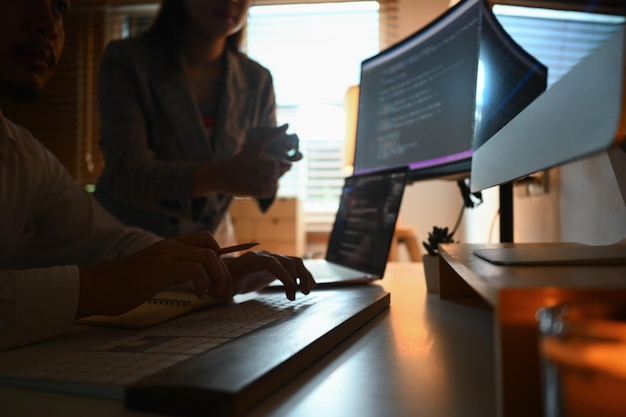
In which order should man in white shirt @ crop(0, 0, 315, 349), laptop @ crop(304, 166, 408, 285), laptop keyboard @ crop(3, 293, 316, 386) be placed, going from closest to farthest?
1. laptop keyboard @ crop(3, 293, 316, 386)
2. man in white shirt @ crop(0, 0, 315, 349)
3. laptop @ crop(304, 166, 408, 285)

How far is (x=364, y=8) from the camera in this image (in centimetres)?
337

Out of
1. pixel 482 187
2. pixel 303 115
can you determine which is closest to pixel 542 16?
pixel 482 187

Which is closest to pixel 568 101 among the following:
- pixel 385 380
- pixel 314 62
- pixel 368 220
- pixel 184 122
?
pixel 385 380

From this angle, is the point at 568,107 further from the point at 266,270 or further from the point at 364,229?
the point at 364,229

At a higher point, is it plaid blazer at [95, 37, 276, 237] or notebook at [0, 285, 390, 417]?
plaid blazer at [95, 37, 276, 237]

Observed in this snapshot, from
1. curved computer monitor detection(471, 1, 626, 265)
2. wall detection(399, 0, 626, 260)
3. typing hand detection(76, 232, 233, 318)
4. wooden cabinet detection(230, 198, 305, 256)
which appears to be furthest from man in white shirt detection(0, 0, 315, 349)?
wooden cabinet detection(230, 198, 305, 256)

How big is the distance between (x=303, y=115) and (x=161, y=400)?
2935mm

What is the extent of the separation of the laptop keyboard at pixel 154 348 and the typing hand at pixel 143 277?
0.05m

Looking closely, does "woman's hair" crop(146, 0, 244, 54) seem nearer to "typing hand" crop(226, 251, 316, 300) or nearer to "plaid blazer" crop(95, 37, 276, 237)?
"plaid blazer" crop(95, 37, 276, 237)

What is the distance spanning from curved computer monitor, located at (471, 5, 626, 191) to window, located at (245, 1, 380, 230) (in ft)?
9.28

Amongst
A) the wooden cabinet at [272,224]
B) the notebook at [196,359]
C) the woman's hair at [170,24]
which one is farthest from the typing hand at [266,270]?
the wooden cabinet at [272,224]

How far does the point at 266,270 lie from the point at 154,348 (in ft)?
1.09

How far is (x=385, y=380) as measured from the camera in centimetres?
39

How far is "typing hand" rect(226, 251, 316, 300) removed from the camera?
0.71 meters
